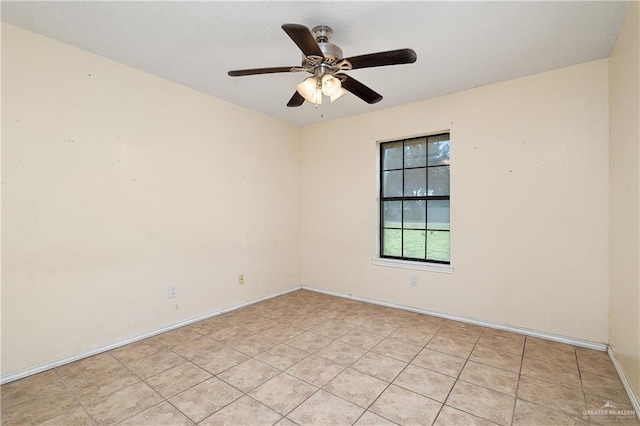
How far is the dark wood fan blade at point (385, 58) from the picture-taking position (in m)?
1.69

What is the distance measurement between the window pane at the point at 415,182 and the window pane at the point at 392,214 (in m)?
0.19

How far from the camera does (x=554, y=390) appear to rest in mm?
1906

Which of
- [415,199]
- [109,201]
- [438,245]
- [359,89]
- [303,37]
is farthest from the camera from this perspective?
[415,199]

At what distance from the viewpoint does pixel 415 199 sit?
353 cm

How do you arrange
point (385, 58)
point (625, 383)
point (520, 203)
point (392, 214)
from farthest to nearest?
point (392, 214)
point (520, 203)
point (625, 383)
point (385, 58)

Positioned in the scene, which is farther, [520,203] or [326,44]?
[520,203]

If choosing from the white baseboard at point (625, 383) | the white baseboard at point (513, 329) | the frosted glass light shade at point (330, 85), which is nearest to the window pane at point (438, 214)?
the white baseboard at point (513, 329)

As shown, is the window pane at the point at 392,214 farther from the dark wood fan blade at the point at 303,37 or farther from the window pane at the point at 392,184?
the dark wood fan blade at the point at 303,37

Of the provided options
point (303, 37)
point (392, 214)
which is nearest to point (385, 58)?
point (303, 37)

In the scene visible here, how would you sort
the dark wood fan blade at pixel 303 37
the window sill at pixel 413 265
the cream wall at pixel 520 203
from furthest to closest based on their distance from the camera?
1. the window sill at pixel 413 265
2. the cream wall at pixel 520 203
3. the dark wood fan blade at pixel 303 37

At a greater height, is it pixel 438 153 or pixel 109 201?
pixel 438 153

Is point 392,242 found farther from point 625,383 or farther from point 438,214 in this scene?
point 625,383

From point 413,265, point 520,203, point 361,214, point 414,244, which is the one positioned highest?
point 520,203

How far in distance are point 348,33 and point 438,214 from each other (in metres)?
2.14
